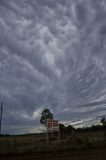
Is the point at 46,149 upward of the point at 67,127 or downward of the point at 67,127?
downward

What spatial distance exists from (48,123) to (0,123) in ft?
108

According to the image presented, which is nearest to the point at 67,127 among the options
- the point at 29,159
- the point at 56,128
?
the point at 56,128

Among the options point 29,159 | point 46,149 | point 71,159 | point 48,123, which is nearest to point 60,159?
point 71,159

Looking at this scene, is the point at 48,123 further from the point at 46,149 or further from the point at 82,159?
the point at 82,159

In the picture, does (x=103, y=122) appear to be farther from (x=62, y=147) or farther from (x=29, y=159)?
(x=29, y=159)

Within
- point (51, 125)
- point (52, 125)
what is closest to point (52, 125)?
point (52, 125)

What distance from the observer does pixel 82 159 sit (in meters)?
18.7

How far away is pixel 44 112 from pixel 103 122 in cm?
1839

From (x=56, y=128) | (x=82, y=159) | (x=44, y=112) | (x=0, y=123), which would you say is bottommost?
(x=82, y=159)

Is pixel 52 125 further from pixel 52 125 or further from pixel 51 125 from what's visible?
pixel 51 125

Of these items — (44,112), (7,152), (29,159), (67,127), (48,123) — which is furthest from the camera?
(44,112)

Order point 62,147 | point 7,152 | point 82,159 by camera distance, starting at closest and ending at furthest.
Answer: point 82,159 < point 7,152 < point 62,147

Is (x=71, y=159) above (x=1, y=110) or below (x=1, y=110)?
below

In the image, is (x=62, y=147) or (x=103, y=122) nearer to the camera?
(x=62, y=147)
